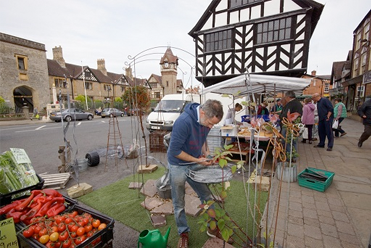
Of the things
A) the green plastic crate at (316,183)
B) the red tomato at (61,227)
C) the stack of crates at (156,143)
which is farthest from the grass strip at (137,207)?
the stack of crates at (156,143)

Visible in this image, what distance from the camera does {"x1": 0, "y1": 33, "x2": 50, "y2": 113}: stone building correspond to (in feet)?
72.0

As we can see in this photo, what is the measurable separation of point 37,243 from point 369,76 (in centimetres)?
1720

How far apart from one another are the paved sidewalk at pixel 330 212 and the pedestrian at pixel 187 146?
3.24 ft

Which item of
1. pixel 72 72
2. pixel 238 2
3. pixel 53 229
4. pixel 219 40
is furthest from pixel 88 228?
pixel 72 72

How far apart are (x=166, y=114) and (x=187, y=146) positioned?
320 inches

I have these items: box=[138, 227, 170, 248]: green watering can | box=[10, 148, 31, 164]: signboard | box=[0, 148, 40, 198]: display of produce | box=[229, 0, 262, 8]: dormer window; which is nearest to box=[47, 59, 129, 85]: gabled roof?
box=[229, 0, 262, 8]: dormer window

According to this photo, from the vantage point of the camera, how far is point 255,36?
1202 centimetres

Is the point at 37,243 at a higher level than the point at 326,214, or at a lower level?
higher

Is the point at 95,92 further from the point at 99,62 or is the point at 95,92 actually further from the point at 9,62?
the point at 9,62

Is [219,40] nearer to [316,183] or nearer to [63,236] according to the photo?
[316,183]

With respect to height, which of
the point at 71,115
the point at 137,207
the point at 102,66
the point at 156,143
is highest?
the point at 102,66

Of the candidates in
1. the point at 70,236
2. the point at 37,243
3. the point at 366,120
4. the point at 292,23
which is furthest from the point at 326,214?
the point at 292,23

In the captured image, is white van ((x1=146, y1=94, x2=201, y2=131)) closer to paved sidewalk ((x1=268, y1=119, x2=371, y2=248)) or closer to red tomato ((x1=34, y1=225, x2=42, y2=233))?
paved sidewalk ((x1=268, y1=119, x2=371, y2=248))

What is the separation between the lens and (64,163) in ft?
15.2
